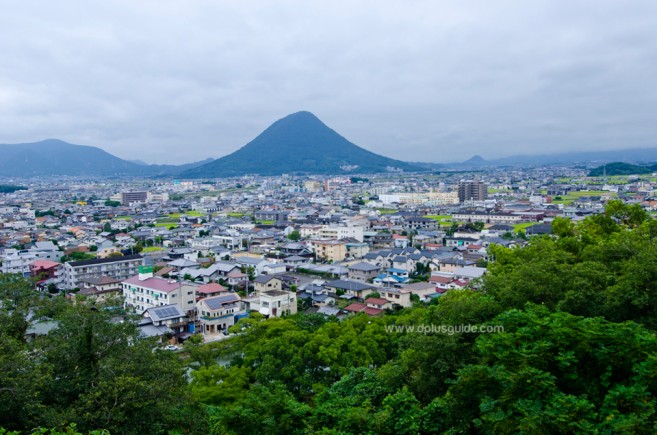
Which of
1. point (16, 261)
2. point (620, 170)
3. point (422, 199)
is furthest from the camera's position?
point (620, 170)

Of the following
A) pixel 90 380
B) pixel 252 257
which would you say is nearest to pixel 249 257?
pixel 252 257

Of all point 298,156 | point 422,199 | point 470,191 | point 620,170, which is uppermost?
point 298,156

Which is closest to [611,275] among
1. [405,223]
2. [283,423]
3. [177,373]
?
[283,423]

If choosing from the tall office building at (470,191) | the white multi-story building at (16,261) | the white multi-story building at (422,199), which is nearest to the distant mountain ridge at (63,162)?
the white multi-story building at (422,199)

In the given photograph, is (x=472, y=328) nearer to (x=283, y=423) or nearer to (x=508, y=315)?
(x=508, y=315)

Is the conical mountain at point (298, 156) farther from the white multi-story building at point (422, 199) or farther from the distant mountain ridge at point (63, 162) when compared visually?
the white multi-story building at point (422, 199)

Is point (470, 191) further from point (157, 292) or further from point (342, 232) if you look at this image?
point (157, 292)
